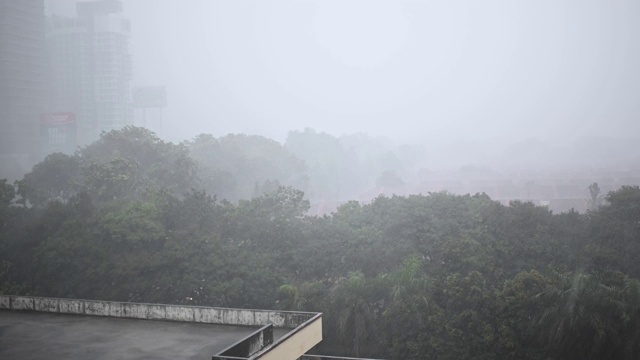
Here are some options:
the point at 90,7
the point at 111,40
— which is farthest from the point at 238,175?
the point at 90,7

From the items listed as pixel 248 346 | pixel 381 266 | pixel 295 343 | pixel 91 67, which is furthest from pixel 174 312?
pixel 91 67

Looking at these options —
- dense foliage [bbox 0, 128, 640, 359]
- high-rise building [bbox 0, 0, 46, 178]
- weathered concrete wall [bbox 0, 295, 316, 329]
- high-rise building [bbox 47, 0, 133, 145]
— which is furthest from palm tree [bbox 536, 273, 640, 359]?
high-rise building [bbox 47, 0, 133, 145]

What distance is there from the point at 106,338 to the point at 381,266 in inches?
582

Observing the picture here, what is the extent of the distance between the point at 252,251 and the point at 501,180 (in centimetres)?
7854

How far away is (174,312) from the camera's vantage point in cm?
1848

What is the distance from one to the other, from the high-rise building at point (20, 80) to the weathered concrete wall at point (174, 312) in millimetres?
81088

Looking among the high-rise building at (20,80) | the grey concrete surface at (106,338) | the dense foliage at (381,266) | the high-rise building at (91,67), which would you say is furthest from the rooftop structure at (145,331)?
the high-rise building at (91,67)

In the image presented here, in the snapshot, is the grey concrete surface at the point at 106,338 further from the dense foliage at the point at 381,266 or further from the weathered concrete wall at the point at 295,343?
the dense foliage at the point at 381,266

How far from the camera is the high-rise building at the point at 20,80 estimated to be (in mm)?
94938

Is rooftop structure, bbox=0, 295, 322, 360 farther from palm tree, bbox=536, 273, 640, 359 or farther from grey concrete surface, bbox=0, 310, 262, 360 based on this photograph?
palm tree, bbox=536, 273, 640, 359

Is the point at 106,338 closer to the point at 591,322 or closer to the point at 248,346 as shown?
the point at 248,346

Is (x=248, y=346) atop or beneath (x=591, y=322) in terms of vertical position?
atop

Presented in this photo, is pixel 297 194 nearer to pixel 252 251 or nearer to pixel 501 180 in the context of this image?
pixel 252 251

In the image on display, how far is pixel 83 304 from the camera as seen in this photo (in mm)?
19438
